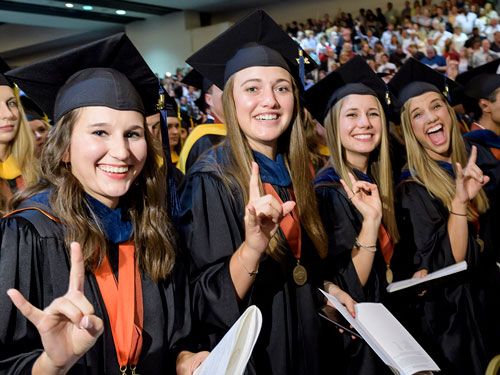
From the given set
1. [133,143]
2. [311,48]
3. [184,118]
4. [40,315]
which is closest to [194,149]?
[184,118]

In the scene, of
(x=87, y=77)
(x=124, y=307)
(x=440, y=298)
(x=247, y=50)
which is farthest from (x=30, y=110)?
(x=440, y=298)

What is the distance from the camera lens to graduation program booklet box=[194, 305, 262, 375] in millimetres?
1304

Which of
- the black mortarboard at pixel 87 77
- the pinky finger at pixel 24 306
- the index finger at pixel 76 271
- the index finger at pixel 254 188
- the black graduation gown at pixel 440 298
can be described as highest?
the black mortarboard at pixel 87 77

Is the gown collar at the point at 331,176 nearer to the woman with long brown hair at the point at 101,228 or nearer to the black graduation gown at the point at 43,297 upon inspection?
the woman with long brown hair at the point at 101,228

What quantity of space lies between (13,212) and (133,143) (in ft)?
1.50

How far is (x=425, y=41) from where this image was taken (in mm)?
11758

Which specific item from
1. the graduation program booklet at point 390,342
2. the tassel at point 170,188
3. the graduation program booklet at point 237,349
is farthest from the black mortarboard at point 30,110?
the graduation program booklet at point 237,349

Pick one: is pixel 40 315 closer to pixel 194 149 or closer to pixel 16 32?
pixel 194 149

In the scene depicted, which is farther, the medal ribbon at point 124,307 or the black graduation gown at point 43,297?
the medal ribbon at point 124,307

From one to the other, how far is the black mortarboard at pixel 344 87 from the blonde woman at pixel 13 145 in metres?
1.84

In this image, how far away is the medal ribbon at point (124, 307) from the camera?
162cm

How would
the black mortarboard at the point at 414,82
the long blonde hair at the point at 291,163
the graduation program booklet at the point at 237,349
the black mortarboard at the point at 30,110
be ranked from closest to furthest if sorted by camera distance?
the graduation program booklet at the point at 237,349, the long blonde hair at the point at 291,163, the black mortarboard at the point at 414,82, the black mortarboard at the point at 30,110

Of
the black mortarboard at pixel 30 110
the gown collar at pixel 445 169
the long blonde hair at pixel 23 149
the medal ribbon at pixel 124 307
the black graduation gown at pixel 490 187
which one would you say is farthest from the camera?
the black mortarboard at pixel 30 110

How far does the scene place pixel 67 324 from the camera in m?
1.29
